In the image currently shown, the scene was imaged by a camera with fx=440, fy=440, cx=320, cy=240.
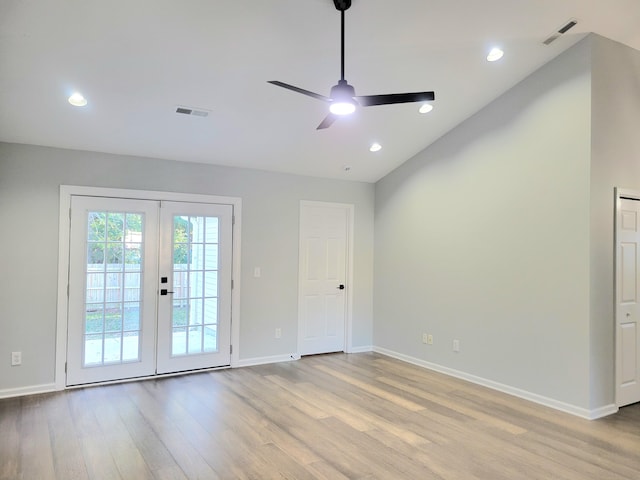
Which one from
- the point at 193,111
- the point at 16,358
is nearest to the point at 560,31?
the point at 193,111

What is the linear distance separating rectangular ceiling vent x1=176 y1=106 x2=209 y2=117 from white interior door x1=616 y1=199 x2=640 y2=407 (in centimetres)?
408

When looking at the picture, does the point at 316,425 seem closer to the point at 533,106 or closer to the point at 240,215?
the point at 240,215

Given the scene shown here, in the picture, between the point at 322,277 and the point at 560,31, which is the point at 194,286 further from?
the point at 560,31

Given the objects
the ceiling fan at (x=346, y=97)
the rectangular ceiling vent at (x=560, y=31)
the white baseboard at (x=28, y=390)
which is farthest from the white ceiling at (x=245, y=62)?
the white baseboard at (x=28, y=390)

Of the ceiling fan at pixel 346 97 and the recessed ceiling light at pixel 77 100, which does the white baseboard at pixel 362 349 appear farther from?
the recessed ceiling light at pixel 77 100

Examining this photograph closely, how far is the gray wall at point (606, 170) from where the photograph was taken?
3.96 meters

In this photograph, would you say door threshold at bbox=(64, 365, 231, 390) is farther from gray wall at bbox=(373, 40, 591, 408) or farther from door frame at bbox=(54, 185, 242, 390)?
gray wall at bbox=(373, 40, 591, 408)

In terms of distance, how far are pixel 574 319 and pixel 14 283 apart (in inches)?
211

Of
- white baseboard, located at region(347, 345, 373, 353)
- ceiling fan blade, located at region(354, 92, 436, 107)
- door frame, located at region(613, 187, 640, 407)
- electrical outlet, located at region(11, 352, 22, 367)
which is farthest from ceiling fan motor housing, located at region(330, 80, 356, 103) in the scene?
white baseboard, located at region(347, 345, 373, 353)

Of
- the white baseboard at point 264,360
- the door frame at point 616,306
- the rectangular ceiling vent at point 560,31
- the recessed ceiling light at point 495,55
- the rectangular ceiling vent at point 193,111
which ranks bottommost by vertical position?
the white baseboard at point 264,360

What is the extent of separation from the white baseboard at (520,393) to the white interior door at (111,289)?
131 inches

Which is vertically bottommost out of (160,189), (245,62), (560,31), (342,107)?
(160,189)

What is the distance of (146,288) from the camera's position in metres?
5.00

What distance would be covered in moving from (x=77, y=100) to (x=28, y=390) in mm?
2897
